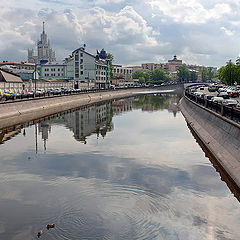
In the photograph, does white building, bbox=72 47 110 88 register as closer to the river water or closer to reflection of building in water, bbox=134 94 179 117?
reflection of building in water, bbox=134 94 179 117

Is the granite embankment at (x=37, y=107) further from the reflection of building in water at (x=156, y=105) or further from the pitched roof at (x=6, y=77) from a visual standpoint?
the pitched roof at (x=6, y=77)

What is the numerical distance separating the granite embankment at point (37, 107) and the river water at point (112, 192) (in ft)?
46.5

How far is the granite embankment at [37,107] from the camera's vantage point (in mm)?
58312

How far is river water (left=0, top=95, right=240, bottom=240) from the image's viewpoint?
62.2ft

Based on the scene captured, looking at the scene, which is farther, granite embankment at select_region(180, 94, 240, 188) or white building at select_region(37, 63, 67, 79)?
white building at select_region(37, 63, 67, 79)

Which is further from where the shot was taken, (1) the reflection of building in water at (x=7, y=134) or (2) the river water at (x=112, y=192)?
(1) the reflection of building in water at (x=7, y=134)

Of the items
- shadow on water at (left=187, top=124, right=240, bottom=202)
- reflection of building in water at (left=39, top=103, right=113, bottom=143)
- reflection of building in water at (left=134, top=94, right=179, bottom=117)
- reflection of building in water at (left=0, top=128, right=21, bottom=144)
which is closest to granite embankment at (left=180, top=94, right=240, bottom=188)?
shadow on water at (left=187, top=124, right=240, bottom=202)

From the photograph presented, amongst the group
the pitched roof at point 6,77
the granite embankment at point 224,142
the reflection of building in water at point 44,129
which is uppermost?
the pitched roof at point 6,77

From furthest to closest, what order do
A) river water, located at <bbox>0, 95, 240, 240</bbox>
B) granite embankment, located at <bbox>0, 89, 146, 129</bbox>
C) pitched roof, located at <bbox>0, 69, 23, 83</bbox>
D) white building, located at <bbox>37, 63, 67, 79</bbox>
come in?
white building, located at <bbox>37, 63, 67, 79</bbox>, pitched roof, located at <bbox>0, 69, 23, 83</bbox>, granite embankment, located at <bbox>0, 89, 146, 129</bbox>, river water, located at <bbox>0, 95, 240, 240</bbox>

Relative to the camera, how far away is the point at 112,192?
2470 cm

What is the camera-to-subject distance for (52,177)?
93.2 feet

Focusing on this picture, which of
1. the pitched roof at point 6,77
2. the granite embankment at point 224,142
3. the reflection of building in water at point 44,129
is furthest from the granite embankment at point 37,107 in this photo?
the granite embankment at point 224,142

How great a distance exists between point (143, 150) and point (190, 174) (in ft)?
34.7

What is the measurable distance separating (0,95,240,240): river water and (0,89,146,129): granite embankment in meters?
14.2
